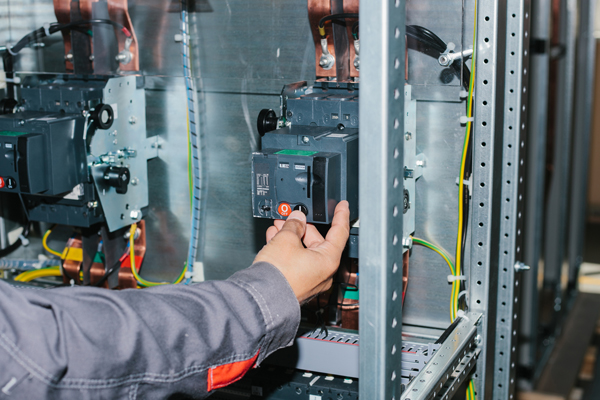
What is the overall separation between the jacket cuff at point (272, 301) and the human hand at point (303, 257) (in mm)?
22

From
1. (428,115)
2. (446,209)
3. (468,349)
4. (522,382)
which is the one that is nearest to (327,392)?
(468,349)

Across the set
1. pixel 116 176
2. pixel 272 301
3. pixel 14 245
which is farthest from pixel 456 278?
pixel 14 245

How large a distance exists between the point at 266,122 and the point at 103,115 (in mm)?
452

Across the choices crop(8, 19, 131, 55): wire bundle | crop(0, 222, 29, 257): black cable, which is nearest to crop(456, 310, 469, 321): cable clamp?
crop(8, 19, 131, 55): wire bundle

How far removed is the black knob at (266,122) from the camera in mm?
1359

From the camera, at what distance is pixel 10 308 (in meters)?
Answer: 0.67

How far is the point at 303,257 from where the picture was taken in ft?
3.02

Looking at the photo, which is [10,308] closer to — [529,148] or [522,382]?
[529,148]

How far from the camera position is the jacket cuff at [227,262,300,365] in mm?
842

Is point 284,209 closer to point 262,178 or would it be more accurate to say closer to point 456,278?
point 262,178

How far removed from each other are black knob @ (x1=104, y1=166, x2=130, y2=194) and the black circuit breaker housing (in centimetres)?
47

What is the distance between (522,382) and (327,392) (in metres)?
1.75

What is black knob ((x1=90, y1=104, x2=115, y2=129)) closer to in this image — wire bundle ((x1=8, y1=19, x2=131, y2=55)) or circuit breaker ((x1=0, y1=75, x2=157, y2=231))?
circuit breaker ((x1=0, y1=75, x2=157, y2=231))

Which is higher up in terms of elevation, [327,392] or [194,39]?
[194,39]
